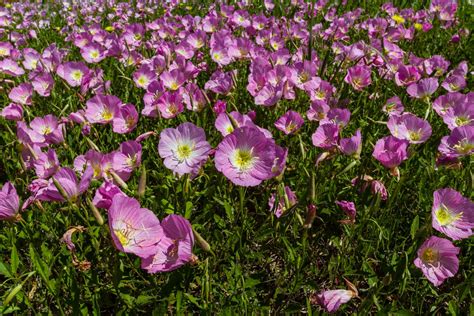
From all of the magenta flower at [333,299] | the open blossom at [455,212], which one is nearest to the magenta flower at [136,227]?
the magenta flower at [333,299]

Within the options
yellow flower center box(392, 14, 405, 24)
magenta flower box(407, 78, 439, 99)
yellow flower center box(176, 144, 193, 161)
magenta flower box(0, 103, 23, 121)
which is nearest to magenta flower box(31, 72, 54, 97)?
magenta flower box(0, 103, 23, 121)

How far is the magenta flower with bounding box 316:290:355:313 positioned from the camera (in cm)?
140

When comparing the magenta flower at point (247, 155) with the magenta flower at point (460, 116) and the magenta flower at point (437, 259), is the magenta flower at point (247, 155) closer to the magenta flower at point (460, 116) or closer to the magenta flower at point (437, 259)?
the magenta flower at point (437, 259)

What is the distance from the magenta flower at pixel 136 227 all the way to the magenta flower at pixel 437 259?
925 millimetres

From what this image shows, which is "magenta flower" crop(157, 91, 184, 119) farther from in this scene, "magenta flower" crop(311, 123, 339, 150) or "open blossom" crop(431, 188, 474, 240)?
"open blossom" crop(431, 188, 474, 240)

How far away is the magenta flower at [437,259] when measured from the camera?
1473mm

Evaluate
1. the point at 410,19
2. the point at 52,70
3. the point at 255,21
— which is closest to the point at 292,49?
the point at 255,21

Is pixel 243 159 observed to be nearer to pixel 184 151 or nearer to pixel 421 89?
pixel 184 151

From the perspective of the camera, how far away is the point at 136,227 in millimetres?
1345

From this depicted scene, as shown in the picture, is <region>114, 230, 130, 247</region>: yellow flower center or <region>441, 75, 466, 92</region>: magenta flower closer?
<region>114, 230, 130, 247</region>: yellow flower center

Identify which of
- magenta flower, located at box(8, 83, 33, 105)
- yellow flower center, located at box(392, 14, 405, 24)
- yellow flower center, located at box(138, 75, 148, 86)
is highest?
yellow flower center, located at box(138, 75, 148, 86)

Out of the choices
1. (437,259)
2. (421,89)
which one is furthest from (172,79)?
(437,259)

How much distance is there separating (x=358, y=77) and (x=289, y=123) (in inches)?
28.5

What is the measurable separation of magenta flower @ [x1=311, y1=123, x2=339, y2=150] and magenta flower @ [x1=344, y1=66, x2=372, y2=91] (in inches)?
A: 32.0
